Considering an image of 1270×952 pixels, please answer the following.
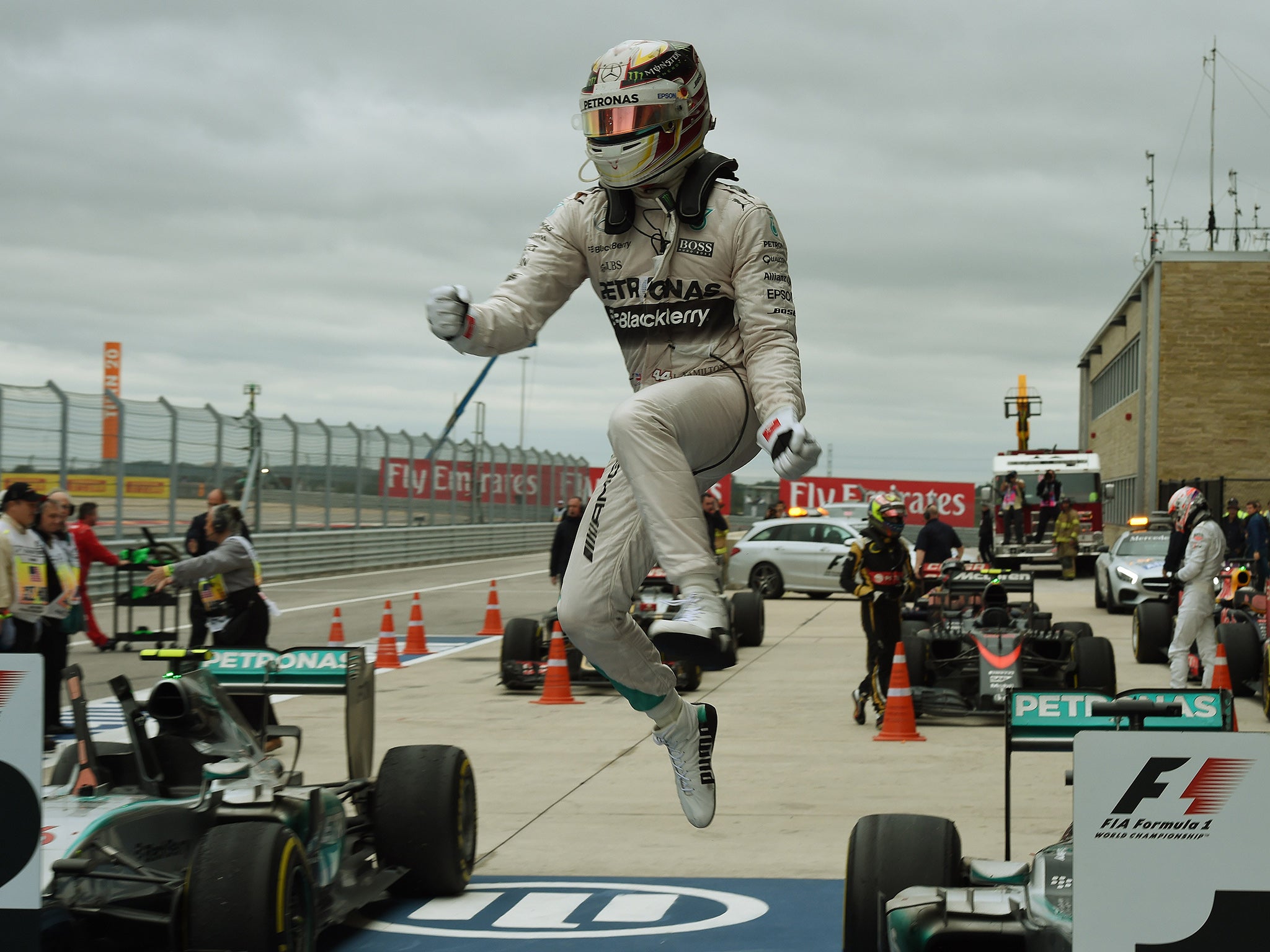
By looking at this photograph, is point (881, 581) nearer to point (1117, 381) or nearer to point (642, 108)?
point (642, 108)

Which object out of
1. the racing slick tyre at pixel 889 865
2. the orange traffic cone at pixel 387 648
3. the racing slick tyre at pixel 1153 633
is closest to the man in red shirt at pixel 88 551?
the orange traffic cone at pixel 387 648

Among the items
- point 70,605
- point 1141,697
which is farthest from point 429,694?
point 1141,697

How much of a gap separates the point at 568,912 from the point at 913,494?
42847 mm

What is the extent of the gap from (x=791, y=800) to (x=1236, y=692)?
20.4 feet

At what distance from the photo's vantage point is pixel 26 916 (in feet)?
11.1

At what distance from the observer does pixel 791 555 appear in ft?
88.8

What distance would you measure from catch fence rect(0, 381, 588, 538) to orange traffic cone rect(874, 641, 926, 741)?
12711 mm

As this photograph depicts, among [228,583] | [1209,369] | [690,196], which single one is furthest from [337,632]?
[1209,369]

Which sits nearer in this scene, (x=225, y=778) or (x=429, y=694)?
(x=225, y=778)

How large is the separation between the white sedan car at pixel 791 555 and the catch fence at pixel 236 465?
6009mm

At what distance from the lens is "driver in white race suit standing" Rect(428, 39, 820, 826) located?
360 cm

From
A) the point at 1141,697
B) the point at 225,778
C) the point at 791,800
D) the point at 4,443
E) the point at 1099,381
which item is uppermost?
the point at 1099,381

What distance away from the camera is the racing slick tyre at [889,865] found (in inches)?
193

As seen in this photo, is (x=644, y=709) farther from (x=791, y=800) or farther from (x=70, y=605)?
(x=70, y=605)
